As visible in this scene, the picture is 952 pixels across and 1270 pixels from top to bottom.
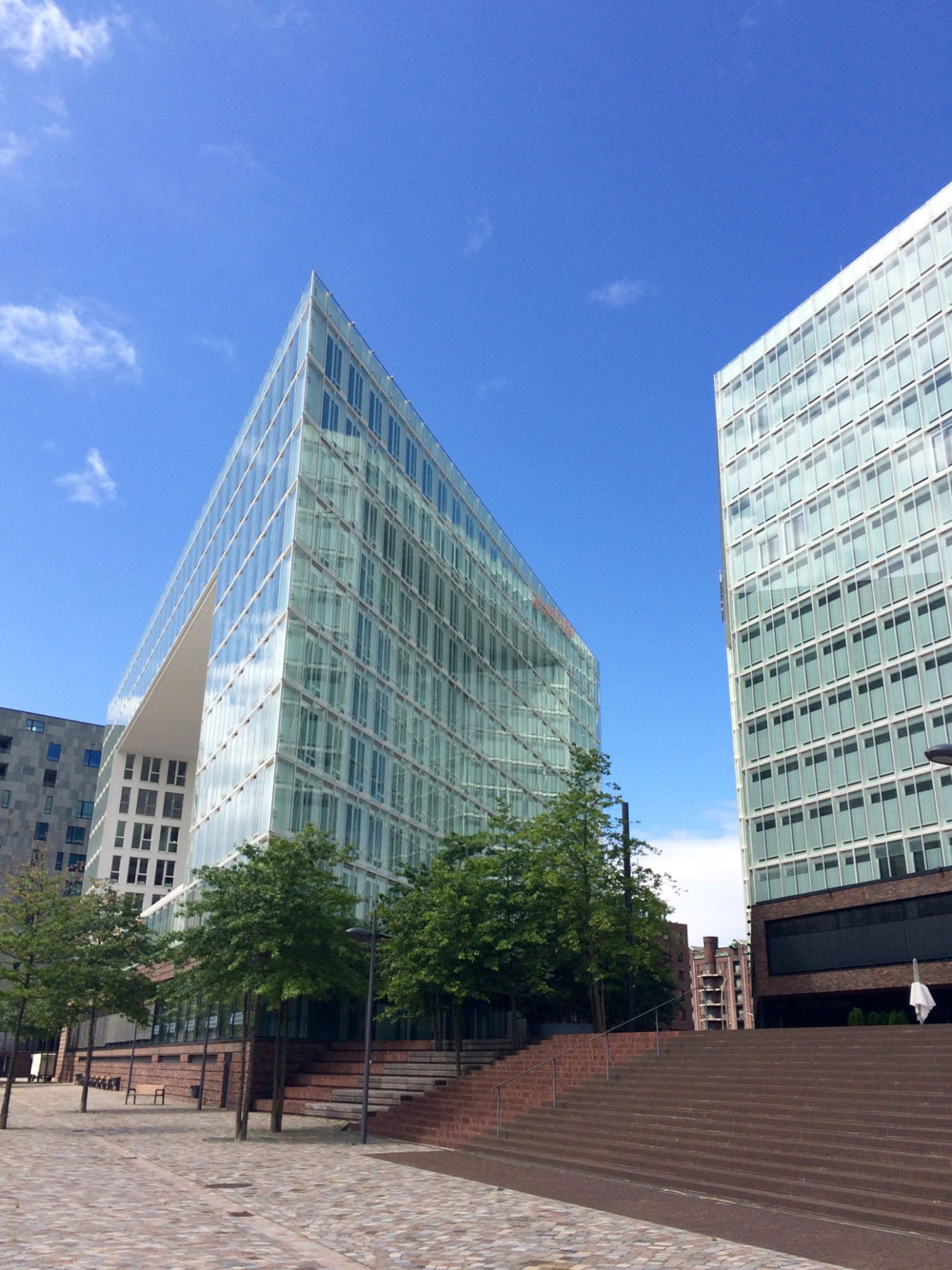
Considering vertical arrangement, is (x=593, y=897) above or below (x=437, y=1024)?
above

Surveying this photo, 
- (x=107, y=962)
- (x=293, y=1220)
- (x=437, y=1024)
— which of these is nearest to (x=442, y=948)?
(x=437, y=1024)

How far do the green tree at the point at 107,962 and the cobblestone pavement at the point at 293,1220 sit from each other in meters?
13.4

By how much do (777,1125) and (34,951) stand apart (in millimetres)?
24460

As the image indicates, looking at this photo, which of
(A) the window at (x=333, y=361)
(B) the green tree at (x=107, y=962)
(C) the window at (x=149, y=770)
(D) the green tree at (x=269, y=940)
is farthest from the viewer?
(C) the window at (x=149, y=770)

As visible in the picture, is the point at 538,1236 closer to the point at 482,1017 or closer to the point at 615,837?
the point at 615,837

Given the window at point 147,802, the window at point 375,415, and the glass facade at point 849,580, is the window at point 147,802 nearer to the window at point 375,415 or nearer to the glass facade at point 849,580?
the window at point 375,415

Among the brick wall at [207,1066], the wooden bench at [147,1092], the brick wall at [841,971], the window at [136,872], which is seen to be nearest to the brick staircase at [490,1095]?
the brick wall at [207,1066]

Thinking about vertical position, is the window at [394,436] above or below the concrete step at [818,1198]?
above

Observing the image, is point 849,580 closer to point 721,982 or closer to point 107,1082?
point 107,1082

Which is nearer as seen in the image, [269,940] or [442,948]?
[269,940]

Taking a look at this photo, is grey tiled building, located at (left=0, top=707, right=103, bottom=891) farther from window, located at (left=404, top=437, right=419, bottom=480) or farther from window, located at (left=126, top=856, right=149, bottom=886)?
window, located at (left=404, top=437, right=419, bottom=480)

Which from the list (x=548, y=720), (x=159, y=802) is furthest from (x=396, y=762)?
(x=159, y=802)

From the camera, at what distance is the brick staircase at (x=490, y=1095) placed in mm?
28062

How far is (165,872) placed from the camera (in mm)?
77188
